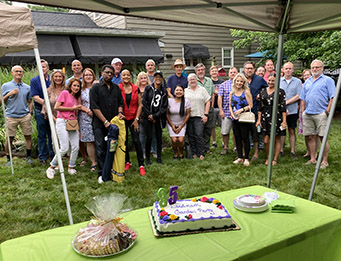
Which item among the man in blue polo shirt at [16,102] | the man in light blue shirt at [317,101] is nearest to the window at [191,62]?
the man in light blue shirt at [317,101]

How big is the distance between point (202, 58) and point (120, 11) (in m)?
12.8

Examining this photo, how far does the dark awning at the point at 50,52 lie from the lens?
9.99m

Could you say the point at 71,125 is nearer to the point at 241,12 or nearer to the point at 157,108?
the point at 157,108

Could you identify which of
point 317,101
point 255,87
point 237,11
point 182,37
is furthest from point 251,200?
point 182,37

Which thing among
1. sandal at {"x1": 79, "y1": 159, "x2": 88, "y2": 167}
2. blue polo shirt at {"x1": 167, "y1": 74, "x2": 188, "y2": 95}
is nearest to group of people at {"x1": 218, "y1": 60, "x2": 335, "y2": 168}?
blue polo shirt at {"x1": 167, "y1": 74, "x2": 188, "y2": 95}

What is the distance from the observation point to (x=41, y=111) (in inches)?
227

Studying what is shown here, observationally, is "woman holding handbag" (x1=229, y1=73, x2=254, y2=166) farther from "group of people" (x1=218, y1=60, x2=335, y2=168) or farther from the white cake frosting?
the white cake frosting

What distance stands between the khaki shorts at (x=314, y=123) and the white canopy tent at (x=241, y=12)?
237 centimetres

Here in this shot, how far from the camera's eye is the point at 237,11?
2.98 m

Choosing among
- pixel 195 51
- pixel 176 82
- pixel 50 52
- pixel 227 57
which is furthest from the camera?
pixel 227 57

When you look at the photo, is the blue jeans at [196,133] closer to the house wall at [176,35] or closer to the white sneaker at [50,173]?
the white sneaker at [50,173]

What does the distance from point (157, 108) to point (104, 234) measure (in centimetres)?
442

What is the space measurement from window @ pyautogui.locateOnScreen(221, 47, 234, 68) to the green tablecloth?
14.6 meters

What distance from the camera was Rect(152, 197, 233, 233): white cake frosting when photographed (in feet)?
5.86
